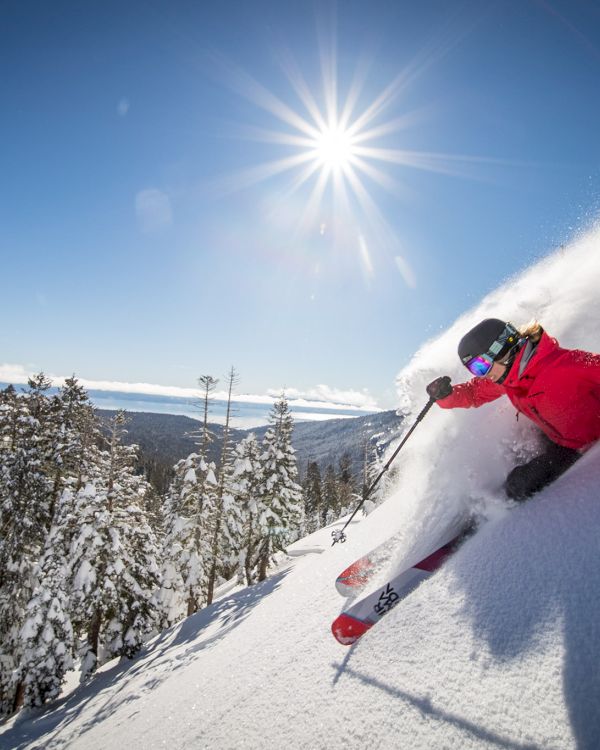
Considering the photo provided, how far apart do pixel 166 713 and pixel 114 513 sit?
14.7 meters

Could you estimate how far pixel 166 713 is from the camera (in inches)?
170

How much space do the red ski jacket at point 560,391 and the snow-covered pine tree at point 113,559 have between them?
17.7m

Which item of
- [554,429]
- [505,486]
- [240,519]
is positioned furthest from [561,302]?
[240,519]

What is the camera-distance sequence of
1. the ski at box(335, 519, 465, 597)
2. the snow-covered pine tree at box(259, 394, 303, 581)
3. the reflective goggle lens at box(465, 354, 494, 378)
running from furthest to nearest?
the snow-covered pine tree at box(259, 394, 303, 581) → the ski at box(335, 519, 465, 597) → the reflective goggle lens at box(465, 354, 494, 378)

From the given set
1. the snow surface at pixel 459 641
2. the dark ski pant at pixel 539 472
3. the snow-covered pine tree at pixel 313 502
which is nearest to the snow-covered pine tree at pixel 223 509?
the snow surface at pixel 459 641

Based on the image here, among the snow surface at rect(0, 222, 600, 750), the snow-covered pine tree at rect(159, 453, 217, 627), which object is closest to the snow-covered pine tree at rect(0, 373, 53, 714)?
the snow-covered pine tree at rect(159, 453, 217, 627)

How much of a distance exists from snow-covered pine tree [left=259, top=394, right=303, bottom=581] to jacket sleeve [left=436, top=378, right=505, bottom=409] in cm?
1997

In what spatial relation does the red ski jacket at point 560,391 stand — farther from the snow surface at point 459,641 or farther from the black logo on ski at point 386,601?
the black logo on ski at point 386,601

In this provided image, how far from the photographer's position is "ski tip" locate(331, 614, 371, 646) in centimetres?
336

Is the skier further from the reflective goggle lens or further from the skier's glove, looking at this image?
the skier's glove

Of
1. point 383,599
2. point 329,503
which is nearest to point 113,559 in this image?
point 383,599

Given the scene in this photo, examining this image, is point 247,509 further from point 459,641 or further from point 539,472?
point 459,641

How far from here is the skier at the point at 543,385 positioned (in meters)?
3.39

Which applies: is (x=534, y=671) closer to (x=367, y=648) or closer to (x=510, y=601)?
(x=510, y=601)
